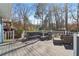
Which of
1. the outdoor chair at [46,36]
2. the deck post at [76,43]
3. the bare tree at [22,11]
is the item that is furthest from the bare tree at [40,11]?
the deck post at [76,43]

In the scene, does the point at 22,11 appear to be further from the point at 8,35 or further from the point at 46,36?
the point at 46,36

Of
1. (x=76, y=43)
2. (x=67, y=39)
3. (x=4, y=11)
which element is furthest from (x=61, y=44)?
(x=4, y=11)

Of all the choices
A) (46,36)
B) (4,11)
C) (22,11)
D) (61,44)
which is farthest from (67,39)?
(4,11)

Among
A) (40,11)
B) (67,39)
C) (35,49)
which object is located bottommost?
(35,49)

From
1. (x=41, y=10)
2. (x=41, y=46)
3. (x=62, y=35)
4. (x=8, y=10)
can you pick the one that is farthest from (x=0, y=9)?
(x=62, y=35)

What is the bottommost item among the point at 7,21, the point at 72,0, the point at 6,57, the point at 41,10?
the point at 6,57

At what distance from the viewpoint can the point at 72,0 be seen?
237 cm

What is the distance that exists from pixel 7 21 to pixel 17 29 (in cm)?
20

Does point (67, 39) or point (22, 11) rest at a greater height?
point (22, 11)

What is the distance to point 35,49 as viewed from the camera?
93.5 inches

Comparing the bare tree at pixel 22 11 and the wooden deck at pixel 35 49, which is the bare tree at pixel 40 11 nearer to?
the bare tree at pixel 22 11

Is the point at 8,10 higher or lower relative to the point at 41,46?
higher

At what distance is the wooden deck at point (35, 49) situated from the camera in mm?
2359

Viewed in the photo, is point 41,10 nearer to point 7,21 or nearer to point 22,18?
point 22,18
